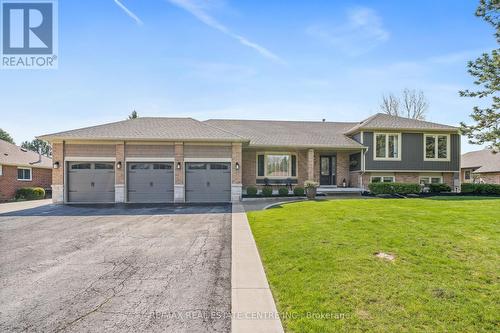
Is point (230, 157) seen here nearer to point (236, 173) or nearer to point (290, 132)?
point (236, 173)

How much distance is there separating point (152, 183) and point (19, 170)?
13.9m

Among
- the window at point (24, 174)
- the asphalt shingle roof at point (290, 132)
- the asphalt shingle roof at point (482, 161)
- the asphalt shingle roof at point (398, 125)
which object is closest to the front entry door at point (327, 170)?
the asphalt shingle roof at point (290, 132)

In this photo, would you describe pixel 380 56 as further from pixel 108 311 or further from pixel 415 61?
pixel 108 311

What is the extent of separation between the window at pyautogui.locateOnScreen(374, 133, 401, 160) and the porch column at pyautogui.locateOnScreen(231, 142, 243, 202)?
9.77m

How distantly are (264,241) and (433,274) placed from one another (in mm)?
3598

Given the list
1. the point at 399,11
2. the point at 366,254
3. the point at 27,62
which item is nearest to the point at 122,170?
the point at 27,62

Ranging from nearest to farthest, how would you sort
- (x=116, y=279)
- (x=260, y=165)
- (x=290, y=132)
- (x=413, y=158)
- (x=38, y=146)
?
(x=116, y=279) → (x=413, y=158) → (x=260, y=165) → (x=290, y=132) → (x=38, y=146)

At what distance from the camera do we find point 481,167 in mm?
30781

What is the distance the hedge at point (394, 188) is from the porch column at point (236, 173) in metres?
8.79

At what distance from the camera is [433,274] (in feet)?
13.8

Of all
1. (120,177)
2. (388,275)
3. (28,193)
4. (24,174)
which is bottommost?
(28,193)

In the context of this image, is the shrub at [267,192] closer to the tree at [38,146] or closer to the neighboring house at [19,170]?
the neighboring house at [19,170]

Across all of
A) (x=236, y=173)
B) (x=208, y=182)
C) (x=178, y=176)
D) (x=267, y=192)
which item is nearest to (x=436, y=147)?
(x=267, y=192)

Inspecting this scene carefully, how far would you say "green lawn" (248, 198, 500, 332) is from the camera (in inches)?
122
